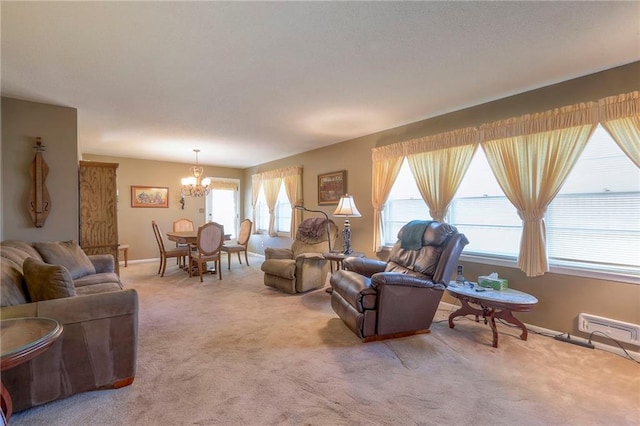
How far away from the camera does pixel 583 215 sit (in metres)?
2.66

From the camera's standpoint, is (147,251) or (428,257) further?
(147,251)

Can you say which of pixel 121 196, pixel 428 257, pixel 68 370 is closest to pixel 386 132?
pixel 428 257

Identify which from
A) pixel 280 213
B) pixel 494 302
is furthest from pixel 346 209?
pixel 280 213

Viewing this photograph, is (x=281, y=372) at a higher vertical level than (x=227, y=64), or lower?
lower

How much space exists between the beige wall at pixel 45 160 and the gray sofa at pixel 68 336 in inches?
60.1

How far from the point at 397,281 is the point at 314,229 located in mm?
2353

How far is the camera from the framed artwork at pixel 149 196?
650 cm

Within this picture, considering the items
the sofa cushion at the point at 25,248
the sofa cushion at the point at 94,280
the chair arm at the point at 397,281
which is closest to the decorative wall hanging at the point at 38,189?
the sofa cushion at the point at 25,248

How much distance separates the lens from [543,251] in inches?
109

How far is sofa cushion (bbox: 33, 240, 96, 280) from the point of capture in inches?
117

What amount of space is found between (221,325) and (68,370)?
136 cm

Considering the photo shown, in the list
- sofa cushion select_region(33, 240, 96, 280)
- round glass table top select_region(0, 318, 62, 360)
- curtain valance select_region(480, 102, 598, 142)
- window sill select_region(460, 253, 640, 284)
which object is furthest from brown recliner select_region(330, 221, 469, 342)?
sofa cushion select_region(33, 240, 96, 280)

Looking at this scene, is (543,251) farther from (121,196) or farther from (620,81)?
(121,196)

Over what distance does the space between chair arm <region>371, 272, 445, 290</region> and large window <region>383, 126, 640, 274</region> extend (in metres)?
1.10
